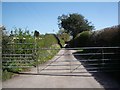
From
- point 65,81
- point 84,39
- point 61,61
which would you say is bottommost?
point 65,81

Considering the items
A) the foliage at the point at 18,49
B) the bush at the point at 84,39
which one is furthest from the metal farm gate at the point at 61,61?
the bush at the point at 84,39

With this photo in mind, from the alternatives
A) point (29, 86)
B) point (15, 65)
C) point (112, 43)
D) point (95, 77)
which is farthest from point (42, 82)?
point (112, 43)

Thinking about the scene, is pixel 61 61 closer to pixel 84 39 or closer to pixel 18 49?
pixel 18 49

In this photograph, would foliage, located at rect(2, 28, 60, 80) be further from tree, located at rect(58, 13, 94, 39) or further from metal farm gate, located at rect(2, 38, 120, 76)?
tree, located at rect(58, 13, 94, 39)

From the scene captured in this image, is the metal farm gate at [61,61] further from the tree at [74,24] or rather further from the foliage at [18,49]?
the tree at [74,24]

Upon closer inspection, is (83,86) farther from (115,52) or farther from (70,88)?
(115,52)

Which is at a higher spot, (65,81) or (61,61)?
(61,61)

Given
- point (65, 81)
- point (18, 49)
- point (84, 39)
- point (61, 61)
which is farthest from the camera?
point (84, 39)

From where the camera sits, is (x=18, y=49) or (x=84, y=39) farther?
(x=84, y=39)

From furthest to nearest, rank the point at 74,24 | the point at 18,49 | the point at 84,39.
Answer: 1. the point at 74,24
2. the point at 84,39
3. the point at 18,49

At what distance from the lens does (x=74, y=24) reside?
92.6 meters

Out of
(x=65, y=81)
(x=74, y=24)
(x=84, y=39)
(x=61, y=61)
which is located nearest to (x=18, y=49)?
(x=61, y=61)

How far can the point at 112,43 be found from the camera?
1332cm

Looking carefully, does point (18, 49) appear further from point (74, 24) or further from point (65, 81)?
point (74, 24)
